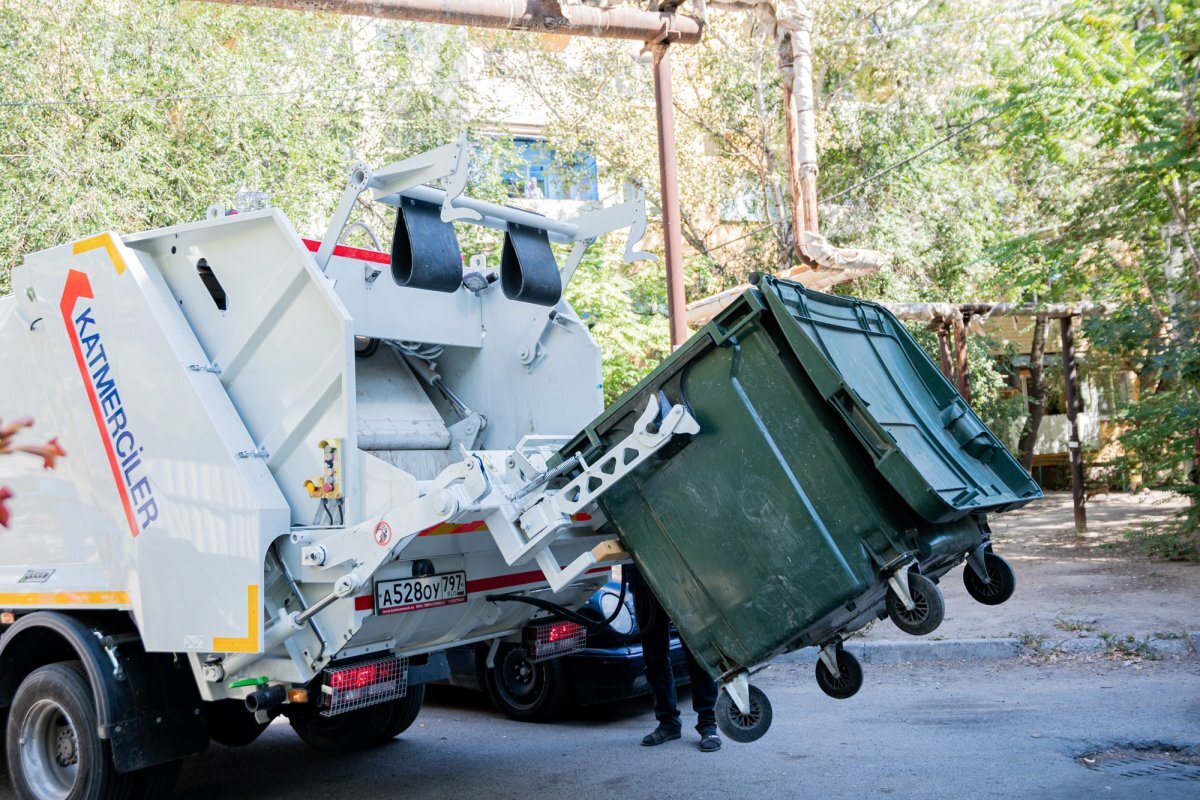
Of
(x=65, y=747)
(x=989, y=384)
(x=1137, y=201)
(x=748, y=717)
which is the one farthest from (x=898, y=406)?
(x=989, y=384)

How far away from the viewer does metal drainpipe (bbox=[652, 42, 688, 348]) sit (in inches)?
341

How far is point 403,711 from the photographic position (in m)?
6.10

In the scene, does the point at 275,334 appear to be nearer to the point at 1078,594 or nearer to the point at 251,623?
the point at 251,623

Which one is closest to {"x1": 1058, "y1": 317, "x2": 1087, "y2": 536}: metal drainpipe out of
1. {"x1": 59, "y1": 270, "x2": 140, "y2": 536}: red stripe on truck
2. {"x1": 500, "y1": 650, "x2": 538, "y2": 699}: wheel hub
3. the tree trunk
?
the tree trunk

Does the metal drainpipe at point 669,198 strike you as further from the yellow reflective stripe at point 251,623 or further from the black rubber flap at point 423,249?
the yellow reflective stripe at point 251,623

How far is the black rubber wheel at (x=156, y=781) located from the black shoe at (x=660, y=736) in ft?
7.68

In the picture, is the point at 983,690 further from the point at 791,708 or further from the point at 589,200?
the point at 589,200

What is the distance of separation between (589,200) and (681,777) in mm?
14198

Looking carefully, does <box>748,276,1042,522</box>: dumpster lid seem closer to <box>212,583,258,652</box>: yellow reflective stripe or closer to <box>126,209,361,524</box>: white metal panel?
<box>126,209,361,524</box>: white metal panel

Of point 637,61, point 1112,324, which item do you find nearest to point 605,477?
point 1112,324

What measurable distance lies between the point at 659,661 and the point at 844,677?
1.71 meters

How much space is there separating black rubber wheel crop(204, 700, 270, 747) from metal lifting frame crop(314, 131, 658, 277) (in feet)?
6.94

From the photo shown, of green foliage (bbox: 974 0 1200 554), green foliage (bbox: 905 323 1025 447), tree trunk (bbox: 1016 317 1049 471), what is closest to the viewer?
green foliage (bbox: 974 0 1200 554)

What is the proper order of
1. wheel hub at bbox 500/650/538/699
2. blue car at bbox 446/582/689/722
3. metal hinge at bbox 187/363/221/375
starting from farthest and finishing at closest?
wheel hub at bbox 500/650/538/699 < blue car at bbox 446/582/689/722 < metal hinge at bbox 187/363/221/375
